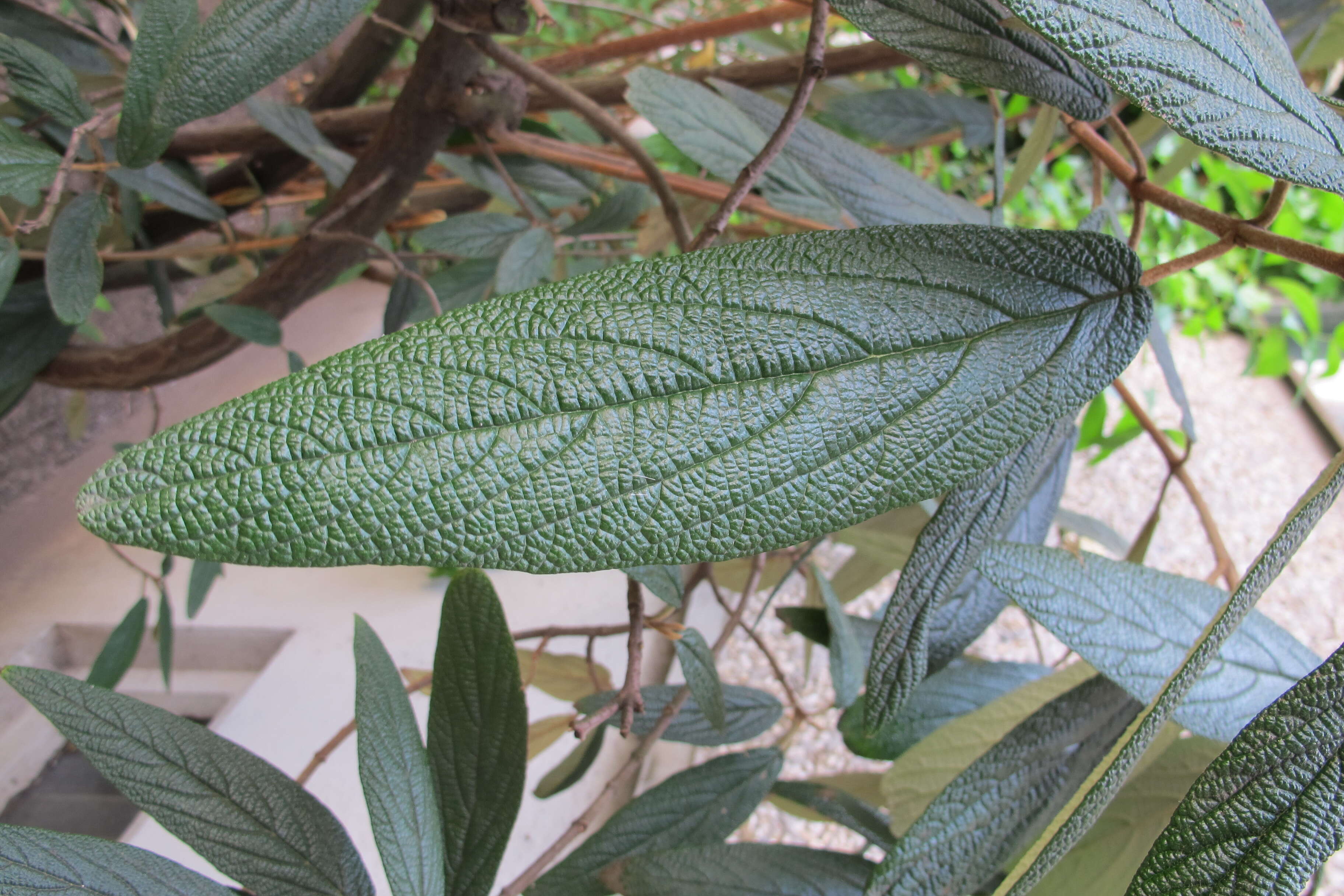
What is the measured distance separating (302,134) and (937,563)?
42 cm

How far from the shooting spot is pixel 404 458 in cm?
15

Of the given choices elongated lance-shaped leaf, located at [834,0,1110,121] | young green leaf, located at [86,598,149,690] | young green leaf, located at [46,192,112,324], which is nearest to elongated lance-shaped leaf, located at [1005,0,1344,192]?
elongated lance-shaped leaf, located at [834,0,1110,121]

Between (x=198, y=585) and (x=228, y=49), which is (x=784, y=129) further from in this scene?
(x=198, y=585)

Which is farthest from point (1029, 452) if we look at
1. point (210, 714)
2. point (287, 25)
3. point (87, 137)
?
point (210, 714)

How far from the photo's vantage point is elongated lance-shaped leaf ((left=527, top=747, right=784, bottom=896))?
1.08 feet

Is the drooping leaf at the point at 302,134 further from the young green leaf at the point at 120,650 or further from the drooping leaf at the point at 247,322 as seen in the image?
the young green leaf at the point at 120,650

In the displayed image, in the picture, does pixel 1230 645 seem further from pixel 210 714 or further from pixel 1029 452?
pixel 210 714

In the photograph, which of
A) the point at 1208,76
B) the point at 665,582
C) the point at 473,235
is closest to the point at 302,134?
the point at 473,235

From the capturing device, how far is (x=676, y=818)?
373 mm

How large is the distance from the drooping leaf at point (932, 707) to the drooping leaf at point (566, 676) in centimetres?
15

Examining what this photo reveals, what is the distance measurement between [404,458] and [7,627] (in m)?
0.67

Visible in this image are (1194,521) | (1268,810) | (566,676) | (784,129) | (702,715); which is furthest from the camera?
(1194,521)

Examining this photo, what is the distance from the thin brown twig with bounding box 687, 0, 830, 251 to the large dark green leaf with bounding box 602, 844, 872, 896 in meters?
0.22

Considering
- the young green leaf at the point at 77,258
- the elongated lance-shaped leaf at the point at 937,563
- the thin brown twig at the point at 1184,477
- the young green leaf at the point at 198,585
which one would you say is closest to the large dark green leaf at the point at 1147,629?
the elongated lance-shaped leaf at the point at 937,563
